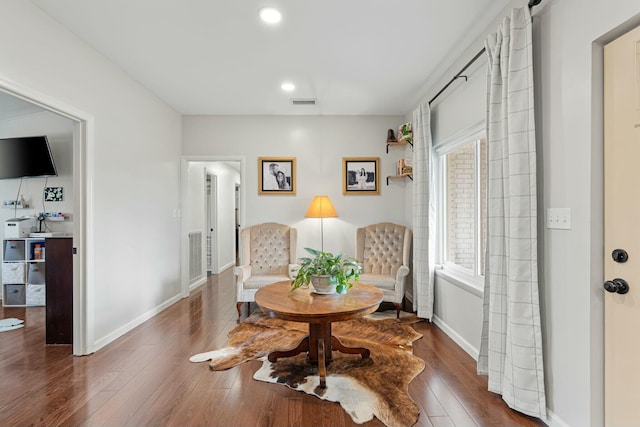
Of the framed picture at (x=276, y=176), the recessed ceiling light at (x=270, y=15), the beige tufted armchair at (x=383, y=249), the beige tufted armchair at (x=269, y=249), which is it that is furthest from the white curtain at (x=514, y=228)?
the framed picture at (x=276, y=176)

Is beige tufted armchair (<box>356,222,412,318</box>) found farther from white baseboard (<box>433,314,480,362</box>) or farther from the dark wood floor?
the dark wood floor

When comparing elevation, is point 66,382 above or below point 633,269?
below

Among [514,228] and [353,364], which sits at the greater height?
[514,228]

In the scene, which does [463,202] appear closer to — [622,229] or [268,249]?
[622,229]

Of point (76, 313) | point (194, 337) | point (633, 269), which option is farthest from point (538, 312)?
point (76, 313)

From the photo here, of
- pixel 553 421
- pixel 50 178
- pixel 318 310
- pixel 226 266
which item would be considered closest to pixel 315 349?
pixel 318 310

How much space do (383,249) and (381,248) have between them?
0.10 feet

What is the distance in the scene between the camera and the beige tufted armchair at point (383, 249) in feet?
12.8

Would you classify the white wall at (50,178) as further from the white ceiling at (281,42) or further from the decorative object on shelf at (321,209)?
the decorative object on shelf at (321,209)

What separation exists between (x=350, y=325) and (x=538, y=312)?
1.92 metres

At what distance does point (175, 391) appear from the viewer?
6.87 feet

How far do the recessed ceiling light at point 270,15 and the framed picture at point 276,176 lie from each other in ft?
7.36

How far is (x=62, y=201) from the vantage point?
13.5 feet

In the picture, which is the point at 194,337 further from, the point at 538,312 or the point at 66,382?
the point at 538,312
